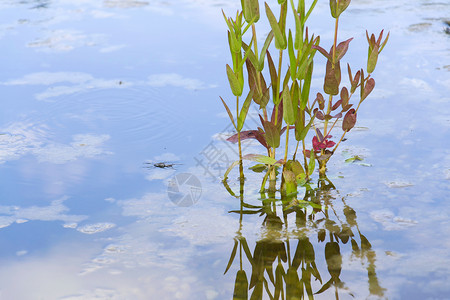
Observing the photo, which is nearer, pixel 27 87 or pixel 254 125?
pixel 254 125

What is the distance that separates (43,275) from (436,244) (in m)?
1.56

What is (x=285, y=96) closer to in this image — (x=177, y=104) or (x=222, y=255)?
(x=222, y=255)

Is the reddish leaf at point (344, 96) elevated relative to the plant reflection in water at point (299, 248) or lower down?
elevated

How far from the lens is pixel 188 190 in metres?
2.59

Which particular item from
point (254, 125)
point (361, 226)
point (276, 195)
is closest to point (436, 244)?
point (361, 226)

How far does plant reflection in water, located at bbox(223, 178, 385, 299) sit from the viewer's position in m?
1.91

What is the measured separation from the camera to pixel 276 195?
251 cm

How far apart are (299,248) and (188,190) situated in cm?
70

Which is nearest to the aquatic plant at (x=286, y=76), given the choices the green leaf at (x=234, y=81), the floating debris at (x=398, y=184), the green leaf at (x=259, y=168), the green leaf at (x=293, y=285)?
the green leaf at (x=234, y=81)

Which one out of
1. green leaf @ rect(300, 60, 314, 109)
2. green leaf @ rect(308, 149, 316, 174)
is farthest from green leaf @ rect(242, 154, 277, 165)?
green leaf @ rect(300, 60, 314, 109)

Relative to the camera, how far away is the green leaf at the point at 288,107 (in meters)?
2.26

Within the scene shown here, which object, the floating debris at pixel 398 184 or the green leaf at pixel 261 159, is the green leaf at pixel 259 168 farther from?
the floating debris at pixel 398 184

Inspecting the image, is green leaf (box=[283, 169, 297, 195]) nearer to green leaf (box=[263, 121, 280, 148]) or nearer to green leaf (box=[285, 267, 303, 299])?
green leaf (box=[263, 121, 280, 148])

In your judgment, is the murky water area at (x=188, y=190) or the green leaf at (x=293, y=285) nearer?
the green leaf at (x=293, y=285)
